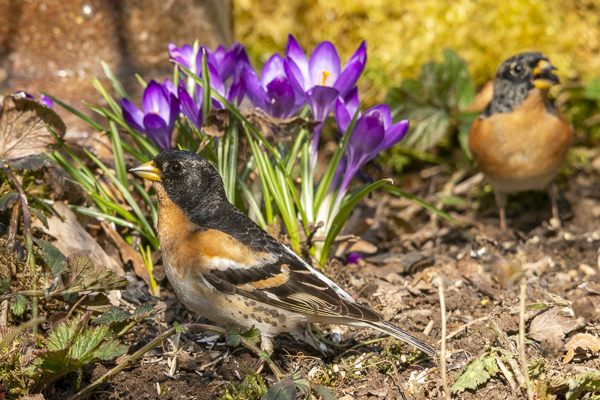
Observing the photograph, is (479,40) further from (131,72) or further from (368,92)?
(131,72)

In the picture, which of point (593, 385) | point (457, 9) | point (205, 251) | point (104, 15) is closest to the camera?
point (593, 385)

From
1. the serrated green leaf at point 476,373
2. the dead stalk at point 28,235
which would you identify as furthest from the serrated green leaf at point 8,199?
the serrated green leaf at point 476,373

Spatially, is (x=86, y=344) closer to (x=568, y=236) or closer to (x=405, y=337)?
(x=405, y=337)

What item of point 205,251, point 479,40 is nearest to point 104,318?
point 205,251

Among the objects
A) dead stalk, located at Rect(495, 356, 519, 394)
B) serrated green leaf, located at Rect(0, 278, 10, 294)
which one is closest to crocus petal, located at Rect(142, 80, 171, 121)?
serrated green leaf, located at Rect(0, 278, 10, 294)

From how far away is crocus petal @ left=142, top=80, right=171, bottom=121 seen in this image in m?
3.62

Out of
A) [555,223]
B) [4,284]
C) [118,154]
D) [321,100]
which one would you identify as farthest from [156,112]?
[555,223]

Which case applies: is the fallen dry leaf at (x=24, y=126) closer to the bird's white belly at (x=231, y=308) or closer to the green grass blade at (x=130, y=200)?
the green grass blade at (x=130, y=200)

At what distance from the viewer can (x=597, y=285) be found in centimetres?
384

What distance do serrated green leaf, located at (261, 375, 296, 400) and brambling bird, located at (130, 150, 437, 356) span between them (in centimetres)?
52

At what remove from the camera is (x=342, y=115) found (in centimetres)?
364

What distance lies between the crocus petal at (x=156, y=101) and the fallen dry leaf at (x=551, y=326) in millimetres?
2498

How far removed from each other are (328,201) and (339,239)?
0.26m

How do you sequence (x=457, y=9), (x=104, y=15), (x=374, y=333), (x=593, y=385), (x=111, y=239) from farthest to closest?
(x=457, y=9), (x=104, y=15), (x=111, y=239), (x=374, y=333), (x=593, y=385)
